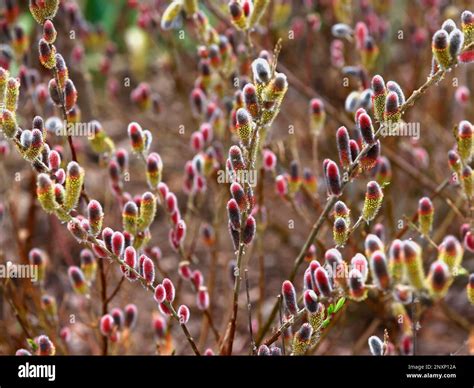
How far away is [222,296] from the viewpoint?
310 centimetres

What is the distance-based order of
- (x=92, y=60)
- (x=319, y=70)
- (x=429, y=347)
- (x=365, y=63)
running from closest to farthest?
(x=365, y=63), (x=429, y=347), (x=319, y=70), (x=92, y=60)

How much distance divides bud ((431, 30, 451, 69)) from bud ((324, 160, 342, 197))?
26 cm

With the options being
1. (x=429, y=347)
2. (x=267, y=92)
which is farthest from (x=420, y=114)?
(x=267, y=92)

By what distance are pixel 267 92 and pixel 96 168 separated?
2.55 m

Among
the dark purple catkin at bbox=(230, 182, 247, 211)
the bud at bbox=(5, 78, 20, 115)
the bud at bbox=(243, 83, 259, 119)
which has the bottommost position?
the dark purple catkin at bbox=(230, 182, 247, 211)

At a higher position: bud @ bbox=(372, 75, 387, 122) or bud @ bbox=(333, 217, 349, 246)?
bud @ bbox=(372, 75, 387, 122)

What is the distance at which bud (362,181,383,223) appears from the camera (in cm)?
138

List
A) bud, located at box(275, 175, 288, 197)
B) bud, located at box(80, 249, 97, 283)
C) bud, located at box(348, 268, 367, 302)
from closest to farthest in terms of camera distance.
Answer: bud, located at box(348, 268, 367, 302) < bud, located at box(80, 249, 97, 283) < bud, located at box(275, 175, 288, 197)

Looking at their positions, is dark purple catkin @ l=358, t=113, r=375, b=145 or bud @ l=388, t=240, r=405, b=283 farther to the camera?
dark purple catkin @ l=358, t=113, r=375, b=145

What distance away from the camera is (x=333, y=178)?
4.66ft

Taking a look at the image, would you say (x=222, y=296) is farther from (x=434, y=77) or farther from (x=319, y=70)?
(x=434, y=77)

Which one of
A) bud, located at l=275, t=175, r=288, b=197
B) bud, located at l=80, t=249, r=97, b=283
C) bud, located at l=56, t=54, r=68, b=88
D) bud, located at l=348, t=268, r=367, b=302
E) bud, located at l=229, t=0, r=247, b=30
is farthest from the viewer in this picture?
bud, located at l=275, t=175, r=288, b=197

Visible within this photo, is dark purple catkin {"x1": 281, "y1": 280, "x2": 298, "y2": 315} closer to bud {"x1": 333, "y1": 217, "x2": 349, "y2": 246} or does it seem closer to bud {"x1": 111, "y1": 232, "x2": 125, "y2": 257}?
bud {"x1": 333, "y1": 217, "x2": 349, "y2": 246}

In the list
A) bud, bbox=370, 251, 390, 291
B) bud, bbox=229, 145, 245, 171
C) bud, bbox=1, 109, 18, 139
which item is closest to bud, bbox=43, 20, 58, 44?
bud, bbox=1, 109, 18, 139
